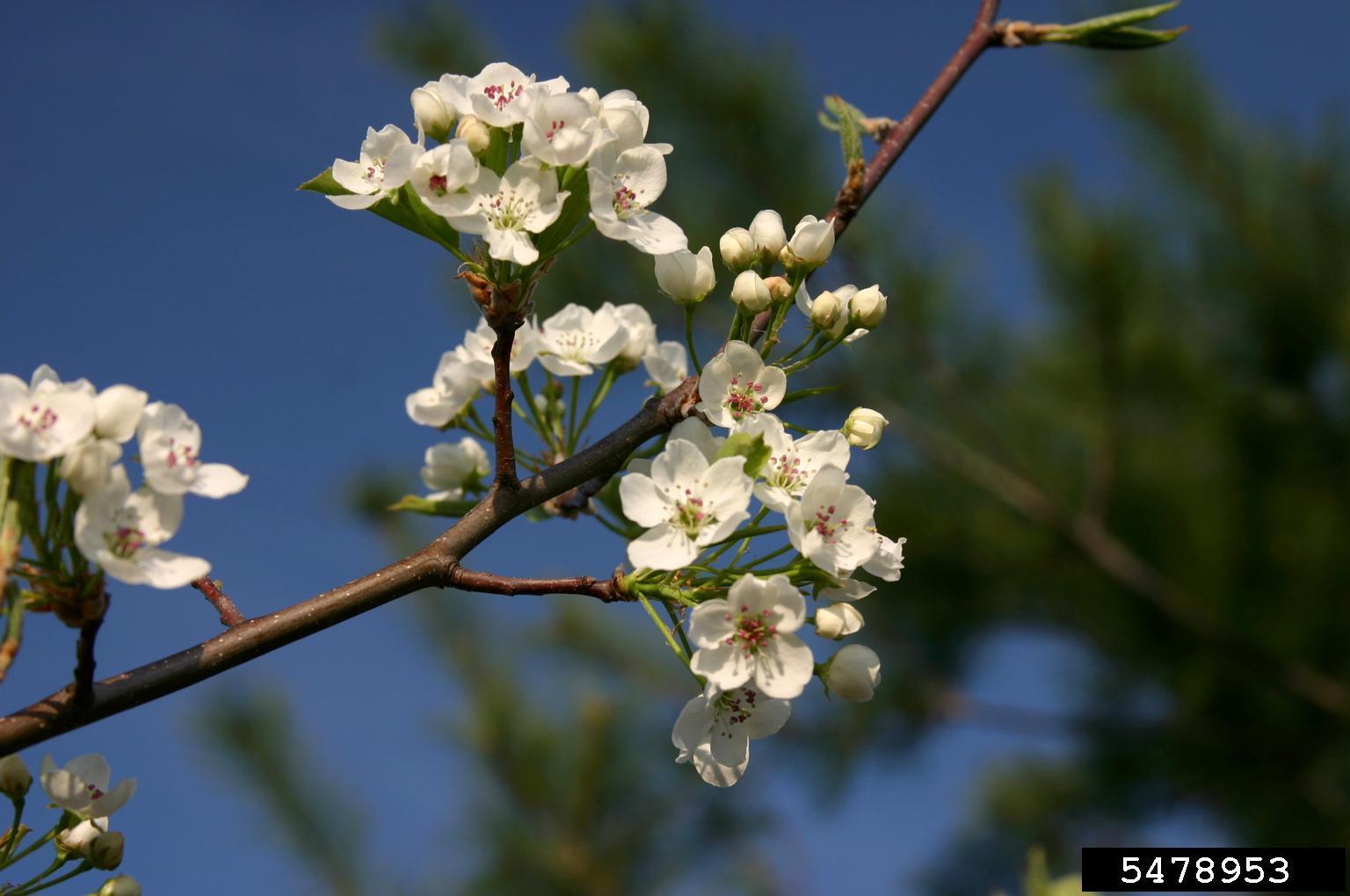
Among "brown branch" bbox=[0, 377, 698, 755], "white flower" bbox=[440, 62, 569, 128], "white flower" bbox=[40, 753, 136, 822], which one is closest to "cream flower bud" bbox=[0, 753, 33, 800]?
"white flower" bbox=[40, 753, 136, 822]

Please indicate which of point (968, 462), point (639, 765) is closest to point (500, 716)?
point (639, 765)

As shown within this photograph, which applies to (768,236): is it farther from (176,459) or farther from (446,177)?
(176,459)

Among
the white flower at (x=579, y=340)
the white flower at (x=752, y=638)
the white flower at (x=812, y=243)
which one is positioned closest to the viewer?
the white flower at (x=752, y=638)

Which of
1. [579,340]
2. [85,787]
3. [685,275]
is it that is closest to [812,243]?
[685,275]

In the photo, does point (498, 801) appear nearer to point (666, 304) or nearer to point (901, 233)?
point (666, 304)

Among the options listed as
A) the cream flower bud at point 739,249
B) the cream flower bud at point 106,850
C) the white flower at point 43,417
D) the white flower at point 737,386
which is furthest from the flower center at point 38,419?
the cream flower bud at point 739,249

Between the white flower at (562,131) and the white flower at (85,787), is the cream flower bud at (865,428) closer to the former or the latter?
the white flower at (562,131)
